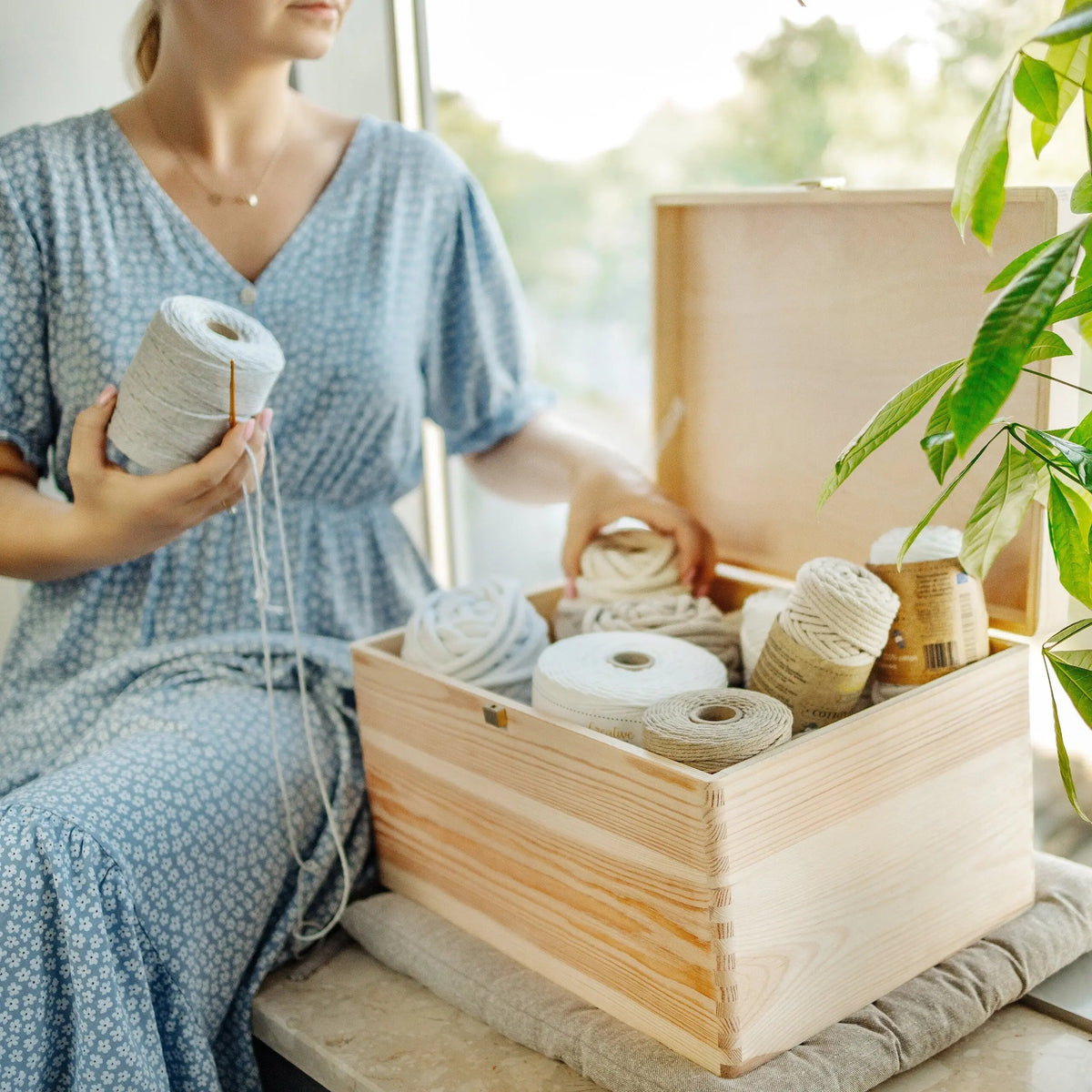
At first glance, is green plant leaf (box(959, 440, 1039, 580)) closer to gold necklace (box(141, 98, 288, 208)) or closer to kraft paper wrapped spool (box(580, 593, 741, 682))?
kraft paper wrapped spool (box(580, 593, 741, 682))

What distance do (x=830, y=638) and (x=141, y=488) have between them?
56 cm

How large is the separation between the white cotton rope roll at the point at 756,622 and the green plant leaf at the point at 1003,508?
0.33 meters

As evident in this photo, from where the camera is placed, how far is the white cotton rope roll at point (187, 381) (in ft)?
3.05

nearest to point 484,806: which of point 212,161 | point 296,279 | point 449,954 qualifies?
point 449,954

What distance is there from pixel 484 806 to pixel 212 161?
714 millimetres

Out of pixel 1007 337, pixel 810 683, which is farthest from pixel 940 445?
pixel 810 683

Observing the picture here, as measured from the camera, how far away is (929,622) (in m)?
0.91

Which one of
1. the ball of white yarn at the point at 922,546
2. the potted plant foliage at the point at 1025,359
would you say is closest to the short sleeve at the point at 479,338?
the ball of white yarn at the point at 922,546

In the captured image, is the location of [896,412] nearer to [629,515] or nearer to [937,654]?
[937,654]

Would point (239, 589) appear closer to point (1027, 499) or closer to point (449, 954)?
point (449, 954)

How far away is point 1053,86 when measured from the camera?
583 millimetres

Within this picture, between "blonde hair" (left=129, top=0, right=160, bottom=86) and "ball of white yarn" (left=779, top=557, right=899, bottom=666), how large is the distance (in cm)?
85

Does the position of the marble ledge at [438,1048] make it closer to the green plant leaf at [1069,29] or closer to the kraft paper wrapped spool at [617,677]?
the kraft paper wrapped spool at [617,677]

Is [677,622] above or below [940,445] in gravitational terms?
below
